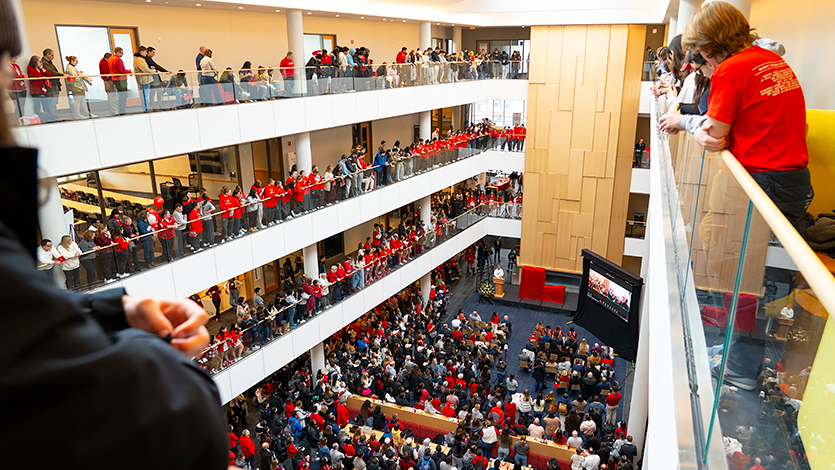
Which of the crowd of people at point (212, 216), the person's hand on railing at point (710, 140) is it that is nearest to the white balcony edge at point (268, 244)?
the crowd of people at point (212, 216)

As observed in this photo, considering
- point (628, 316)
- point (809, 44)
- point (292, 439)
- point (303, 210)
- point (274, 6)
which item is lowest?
point (292, 439)

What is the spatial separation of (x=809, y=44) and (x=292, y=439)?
42.3 feet

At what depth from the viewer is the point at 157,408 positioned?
68 cm

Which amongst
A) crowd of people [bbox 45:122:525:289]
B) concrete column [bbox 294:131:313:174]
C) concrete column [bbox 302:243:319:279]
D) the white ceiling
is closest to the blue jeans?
crowd of people [bbox 45:122:525:289]

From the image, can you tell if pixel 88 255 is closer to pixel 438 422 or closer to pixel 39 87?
pixel 39 87

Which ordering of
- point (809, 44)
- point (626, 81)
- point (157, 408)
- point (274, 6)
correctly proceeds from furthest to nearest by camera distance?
point (626, 81)
point (274, 6)
point (809, 44)
point (157, 408)

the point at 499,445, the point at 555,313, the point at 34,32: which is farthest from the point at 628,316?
the point at 34,32

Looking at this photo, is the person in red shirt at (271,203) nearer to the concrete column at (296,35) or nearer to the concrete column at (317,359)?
the concrete column at (296,35)

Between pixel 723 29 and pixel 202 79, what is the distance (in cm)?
1157

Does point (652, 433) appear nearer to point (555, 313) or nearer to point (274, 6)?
point (274, 6)

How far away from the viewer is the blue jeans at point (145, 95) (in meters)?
11.3

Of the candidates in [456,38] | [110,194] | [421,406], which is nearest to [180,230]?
[110,194]

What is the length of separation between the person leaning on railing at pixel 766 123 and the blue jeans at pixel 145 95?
1093 centimetres

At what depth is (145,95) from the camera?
447 inches
